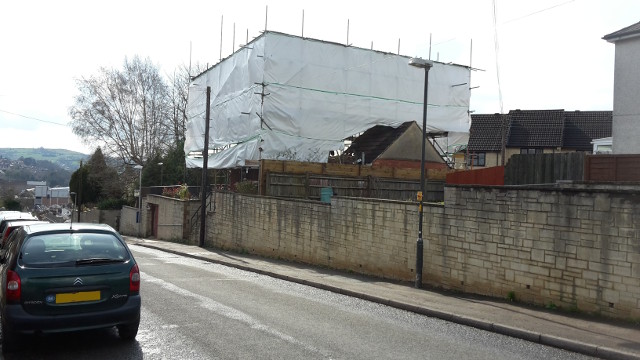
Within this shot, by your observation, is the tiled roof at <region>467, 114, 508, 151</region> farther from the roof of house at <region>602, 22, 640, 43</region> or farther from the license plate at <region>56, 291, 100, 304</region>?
the license plate at <region>56, 291, 100, 304</region>

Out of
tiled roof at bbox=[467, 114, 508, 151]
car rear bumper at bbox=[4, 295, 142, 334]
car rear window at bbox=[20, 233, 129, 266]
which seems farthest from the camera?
tiled roof at bbox=[467, 114, 508, 151]

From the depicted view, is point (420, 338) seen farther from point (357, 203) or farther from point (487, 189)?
point (357, 203)

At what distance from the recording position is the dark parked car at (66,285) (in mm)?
5918

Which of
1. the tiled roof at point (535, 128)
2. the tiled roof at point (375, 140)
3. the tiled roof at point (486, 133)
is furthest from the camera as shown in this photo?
the tiled roof at point (486, 133)

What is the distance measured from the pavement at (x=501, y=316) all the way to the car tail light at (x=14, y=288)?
641cm

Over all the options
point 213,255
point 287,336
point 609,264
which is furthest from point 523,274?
point 213,255

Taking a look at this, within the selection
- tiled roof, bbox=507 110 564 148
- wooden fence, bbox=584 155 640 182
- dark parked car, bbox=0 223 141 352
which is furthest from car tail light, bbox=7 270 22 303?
tiled roof, bbox=507 110 564 148

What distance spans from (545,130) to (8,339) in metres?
46.6

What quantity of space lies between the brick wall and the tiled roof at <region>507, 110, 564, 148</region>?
3418 centimetres

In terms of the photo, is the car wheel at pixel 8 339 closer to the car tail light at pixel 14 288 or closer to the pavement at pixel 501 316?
the car tail light at pixel 14 288

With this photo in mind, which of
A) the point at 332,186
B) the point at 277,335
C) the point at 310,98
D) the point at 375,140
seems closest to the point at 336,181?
the point at 332,186

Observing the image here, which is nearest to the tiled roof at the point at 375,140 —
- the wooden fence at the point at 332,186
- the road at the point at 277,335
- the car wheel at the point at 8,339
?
the wooden fence at the point at 332,186

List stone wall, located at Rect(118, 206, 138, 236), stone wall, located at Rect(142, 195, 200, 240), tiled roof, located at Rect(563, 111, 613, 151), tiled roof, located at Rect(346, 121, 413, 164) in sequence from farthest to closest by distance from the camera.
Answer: tiled roof, located at Rect(563, 111, 613, 151) < stone wall, located at Rect(118, 206, 138, 236) < stone wall, located at Rect(142, 195, 200, 240) < tiled roof, located at Rect(346, 121, 413, 164)

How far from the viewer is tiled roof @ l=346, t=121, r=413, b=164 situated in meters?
27.1
